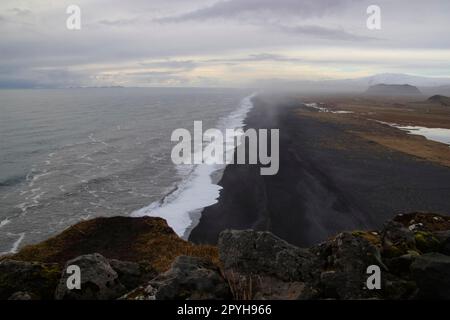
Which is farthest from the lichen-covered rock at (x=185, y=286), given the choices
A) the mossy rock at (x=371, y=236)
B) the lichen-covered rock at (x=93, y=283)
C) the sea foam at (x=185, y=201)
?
the sea foam at (x=185, y=201)

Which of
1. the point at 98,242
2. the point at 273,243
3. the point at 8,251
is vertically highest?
the point at 273,243

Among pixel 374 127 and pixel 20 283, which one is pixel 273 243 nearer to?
pixel 20 283

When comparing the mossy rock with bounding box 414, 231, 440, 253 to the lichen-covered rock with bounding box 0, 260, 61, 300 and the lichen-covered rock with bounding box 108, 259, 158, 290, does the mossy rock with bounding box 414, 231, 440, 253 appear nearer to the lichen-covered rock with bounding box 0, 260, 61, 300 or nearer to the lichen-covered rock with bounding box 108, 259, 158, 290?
the lichen-covered rock with bounding box 108, 259, 158, 290

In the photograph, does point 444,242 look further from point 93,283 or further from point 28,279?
point 28,279
